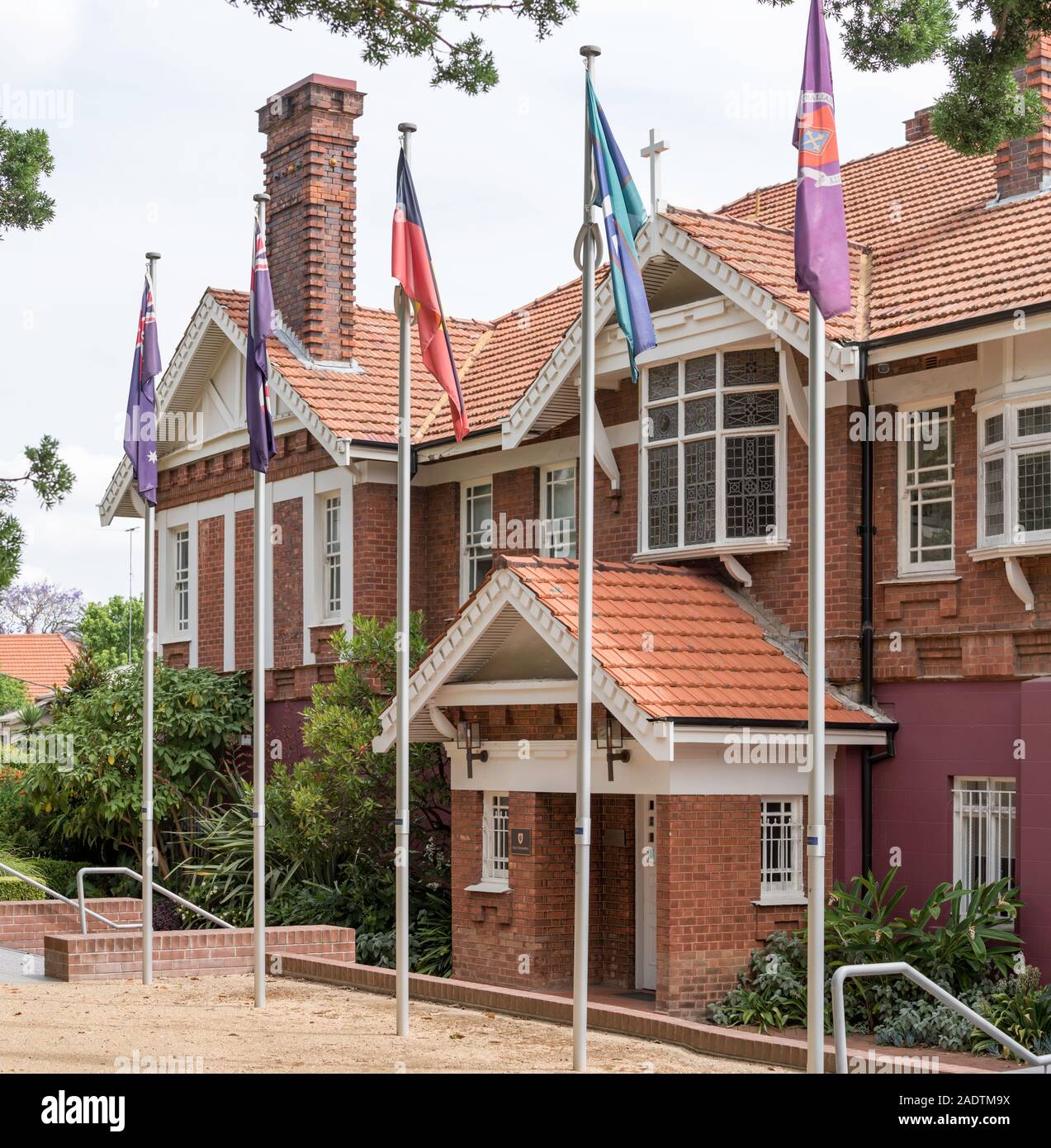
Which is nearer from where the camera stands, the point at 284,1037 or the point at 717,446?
the point at 284,1037

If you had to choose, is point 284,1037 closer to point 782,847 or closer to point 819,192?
point 782,847

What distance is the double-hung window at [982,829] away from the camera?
15781 millimetres

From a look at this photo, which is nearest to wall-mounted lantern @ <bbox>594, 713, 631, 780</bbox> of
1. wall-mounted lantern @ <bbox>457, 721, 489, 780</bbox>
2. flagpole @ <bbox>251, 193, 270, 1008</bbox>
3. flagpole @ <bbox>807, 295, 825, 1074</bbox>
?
wall-mounted lantern @ <bbox>457, 721, 489, 780</bbox>

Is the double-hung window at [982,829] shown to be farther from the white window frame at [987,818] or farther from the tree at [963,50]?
the tree at [963,50]

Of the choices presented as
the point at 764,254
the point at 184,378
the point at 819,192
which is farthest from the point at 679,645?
the point at 184,378

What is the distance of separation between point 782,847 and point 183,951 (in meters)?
6.39

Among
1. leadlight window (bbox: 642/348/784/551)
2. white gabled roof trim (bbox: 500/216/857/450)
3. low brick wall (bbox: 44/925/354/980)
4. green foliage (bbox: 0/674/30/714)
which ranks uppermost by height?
white gabled roof trim (bbox: 500/216/857/450)

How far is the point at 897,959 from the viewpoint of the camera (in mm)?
15008

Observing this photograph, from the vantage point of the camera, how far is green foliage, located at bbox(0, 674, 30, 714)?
68.2 metres

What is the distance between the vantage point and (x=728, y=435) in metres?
17.8

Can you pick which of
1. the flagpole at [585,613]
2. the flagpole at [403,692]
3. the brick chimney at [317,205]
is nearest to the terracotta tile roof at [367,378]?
the brick chimney at [317,205]

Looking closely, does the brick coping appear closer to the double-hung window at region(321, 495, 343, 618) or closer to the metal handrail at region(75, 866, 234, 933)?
the metal handrail at region(75, 866, 234, 933)

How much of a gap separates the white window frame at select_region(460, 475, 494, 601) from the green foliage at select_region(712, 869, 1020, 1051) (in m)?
7.79

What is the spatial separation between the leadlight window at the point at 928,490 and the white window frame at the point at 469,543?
6704 millimetres
